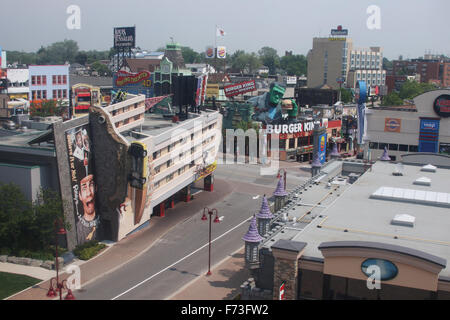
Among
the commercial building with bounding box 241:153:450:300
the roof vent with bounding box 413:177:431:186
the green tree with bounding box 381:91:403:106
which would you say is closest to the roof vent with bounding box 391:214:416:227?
the commercial building with bounding box 241:153:450:300

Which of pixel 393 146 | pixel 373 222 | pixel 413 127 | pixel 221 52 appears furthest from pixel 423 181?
pixel 221 52

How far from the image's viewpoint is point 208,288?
4109 cm

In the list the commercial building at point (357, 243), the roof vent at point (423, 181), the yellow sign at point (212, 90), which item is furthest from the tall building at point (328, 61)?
the roof vent at point (423, 181)

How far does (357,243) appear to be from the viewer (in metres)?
29.7

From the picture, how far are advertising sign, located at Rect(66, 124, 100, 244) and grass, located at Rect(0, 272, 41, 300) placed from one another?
688 centimetres

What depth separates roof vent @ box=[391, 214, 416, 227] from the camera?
124 ft

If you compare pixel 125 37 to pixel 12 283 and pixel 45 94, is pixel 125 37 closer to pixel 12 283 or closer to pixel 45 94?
pixel 45 94

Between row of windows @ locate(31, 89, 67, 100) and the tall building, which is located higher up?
the tall building

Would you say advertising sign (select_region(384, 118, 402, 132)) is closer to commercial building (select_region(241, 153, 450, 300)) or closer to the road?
the road

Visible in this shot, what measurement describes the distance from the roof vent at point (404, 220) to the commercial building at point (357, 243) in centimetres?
7

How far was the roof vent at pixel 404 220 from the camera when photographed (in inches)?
1490

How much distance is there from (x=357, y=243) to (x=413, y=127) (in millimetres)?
55212

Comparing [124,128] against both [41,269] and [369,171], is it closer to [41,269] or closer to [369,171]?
[41,269]
